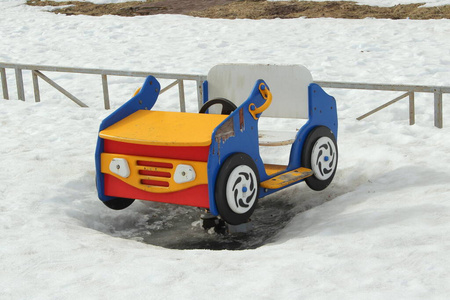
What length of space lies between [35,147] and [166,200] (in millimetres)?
2986

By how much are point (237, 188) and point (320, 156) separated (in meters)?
1.12

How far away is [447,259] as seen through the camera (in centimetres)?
402

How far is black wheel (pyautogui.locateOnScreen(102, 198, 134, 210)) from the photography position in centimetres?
560

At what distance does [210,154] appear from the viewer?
482 cm

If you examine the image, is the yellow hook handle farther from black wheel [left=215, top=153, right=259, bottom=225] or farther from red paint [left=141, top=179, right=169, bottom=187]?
red paint [left=141, top=179, right=169, bottom=187]

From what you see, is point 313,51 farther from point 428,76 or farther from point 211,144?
point 211,144

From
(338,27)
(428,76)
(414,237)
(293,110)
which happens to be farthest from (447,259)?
(338,27)

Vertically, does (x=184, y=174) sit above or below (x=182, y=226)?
above

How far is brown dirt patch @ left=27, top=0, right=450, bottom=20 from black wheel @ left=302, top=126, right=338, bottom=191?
10.3 m

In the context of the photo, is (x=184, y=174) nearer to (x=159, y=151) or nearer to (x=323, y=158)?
(x=159, y=151)

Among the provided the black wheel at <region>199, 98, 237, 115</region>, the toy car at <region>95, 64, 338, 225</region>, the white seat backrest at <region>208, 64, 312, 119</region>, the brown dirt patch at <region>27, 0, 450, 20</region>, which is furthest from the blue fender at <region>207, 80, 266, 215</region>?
the brown dirt patch at <region>27, 0, 450, 20</region>

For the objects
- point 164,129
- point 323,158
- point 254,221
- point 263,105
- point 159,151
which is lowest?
point 254,221

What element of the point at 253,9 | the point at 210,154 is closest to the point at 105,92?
the point at 210,154

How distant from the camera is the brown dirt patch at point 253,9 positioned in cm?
1617
